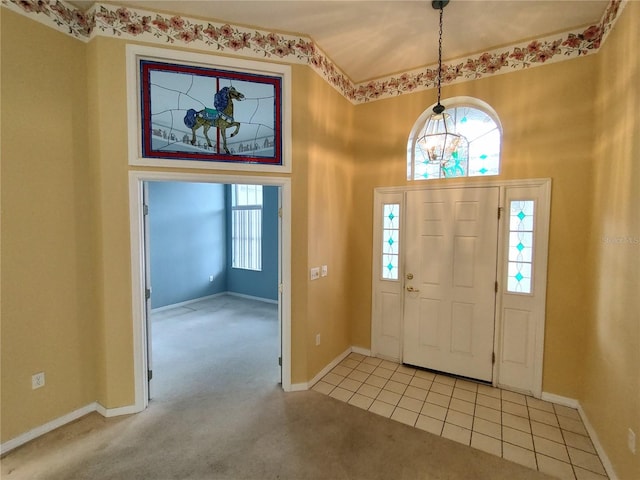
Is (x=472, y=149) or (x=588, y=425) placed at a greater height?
(x=472, y=149)

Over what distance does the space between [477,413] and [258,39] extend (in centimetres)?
377

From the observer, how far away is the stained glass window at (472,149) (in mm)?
2906

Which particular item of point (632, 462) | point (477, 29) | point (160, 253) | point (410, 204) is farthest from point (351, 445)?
point (160, 253)

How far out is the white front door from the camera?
288 cm

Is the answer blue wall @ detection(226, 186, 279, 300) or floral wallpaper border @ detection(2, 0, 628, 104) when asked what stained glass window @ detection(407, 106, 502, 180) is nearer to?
floral wallpaper border @ detection(2, 0, 628, 104)

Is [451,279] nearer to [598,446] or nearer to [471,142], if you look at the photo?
[471,142]

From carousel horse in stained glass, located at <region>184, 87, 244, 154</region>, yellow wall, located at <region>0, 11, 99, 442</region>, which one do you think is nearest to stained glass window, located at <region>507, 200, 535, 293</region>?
carousel horse in stained glass, located at <region>184, 87, 244, 154</region>

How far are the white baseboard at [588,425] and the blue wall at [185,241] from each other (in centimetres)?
573

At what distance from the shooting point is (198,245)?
6027mm

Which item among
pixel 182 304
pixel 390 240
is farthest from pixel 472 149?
pixel 182 304

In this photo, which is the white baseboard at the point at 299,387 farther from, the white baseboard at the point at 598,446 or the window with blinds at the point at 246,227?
the window with blinds at the point at 246,227

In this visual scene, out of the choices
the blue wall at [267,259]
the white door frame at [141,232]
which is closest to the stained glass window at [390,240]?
the white door frame at [141,232]

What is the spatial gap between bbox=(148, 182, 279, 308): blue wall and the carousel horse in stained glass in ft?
10.5

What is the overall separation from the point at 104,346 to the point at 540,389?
388 centimetres
